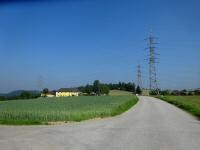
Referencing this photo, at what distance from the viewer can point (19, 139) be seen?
13.5 metres

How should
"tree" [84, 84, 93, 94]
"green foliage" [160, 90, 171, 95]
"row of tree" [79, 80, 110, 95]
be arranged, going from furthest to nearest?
"tree" [84, 84, 93, 94]
"row of tree" [79, 80, 110, 95]
"green foliage" [160, 90, 171, 95]

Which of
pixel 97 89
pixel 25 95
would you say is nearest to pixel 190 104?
pixel 25 95

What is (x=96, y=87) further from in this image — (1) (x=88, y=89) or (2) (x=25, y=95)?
(2) (x=25, y=95)

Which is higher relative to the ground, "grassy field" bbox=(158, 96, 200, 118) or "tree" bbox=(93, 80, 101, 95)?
"tree" bbox=(93, 80, 101, 95)

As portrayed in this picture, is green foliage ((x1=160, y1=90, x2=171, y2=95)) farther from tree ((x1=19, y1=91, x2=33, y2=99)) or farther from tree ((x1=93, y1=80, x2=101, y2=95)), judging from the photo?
tree ((x1=19, y1=91, x2=33, y2=99))

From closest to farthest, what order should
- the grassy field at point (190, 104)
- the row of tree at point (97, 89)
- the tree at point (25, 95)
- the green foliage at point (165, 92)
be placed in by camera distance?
the grassy field at point (190, 104)
the tree at point (25, 95)
the green foliage at point (165, 92)
the row of tree at point (97, 89)

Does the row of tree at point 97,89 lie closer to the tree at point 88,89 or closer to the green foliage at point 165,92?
the tree at point 88,89

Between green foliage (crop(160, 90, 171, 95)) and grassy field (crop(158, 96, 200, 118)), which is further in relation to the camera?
green foliage (crop(160, 90, 171, 95))

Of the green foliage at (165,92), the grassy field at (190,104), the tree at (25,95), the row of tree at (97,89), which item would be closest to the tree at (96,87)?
the row of tree at (97,89)

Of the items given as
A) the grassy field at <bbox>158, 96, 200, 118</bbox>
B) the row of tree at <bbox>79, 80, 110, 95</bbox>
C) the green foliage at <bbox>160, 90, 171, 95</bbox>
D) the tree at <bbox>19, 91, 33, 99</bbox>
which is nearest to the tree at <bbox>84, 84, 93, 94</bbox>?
the row of tree at <bbox>79, 80, 110, 95</bbox>

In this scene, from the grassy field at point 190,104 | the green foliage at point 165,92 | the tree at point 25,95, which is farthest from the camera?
the green foliage at point 165,92

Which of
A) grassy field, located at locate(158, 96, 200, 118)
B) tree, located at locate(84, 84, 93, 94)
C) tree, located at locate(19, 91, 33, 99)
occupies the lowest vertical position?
grassy field, located at locate(158, 96, 200, 118)

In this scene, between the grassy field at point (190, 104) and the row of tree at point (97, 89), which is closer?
the grassy field at point (190, 104)

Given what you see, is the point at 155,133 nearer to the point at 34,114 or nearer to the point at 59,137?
the point at 59,137
